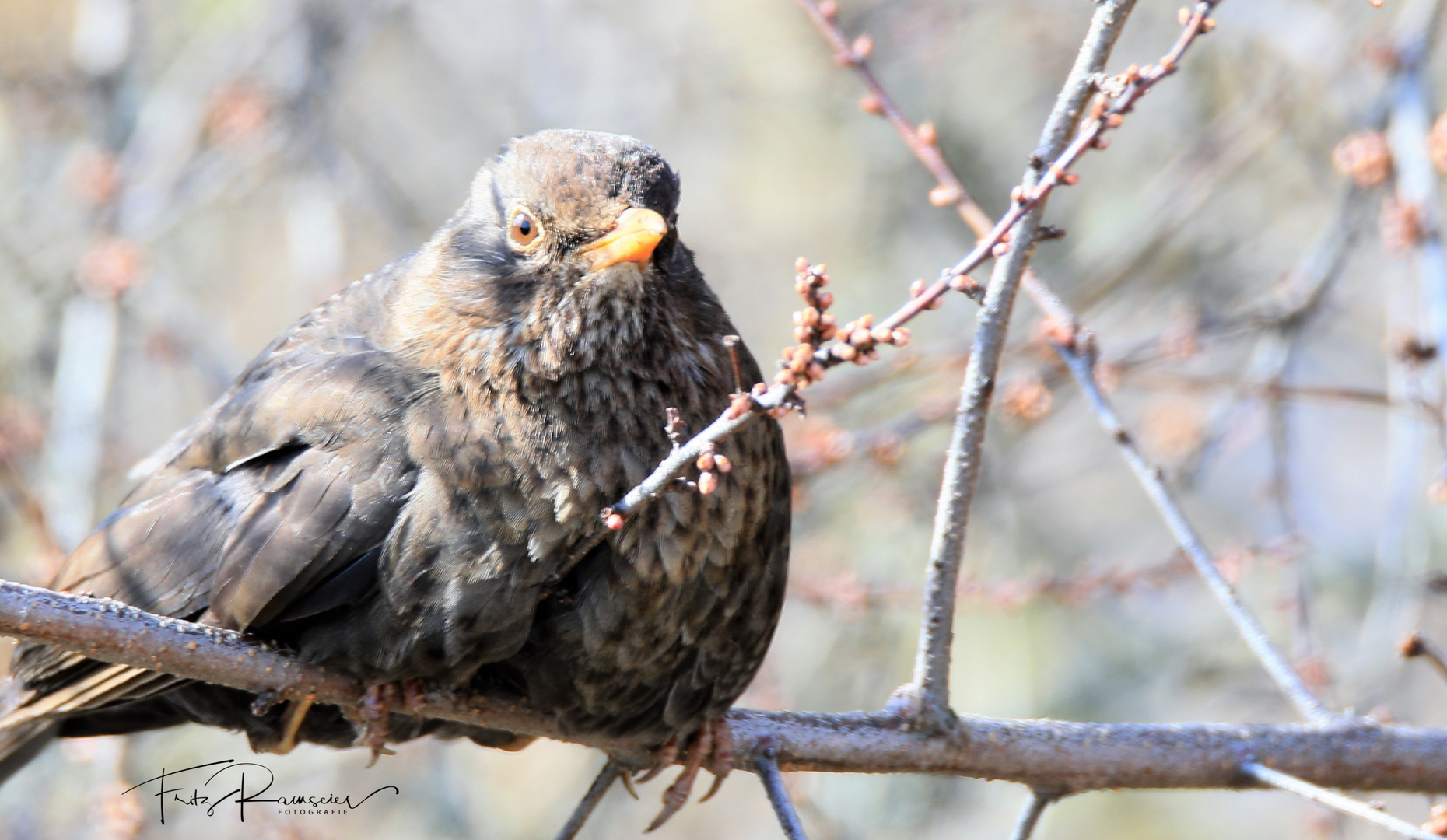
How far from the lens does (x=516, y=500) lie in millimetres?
2928

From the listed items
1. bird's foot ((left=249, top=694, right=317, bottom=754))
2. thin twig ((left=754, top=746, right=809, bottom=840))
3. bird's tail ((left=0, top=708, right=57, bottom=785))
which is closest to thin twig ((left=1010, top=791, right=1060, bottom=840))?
thin twig ((left=754, top=746, right=809, bottom=840))

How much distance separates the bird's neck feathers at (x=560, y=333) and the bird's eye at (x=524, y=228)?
10 centimetres

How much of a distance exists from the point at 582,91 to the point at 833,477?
2.73 metres

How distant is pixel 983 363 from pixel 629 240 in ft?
2.78

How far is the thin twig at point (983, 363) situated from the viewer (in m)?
2.18

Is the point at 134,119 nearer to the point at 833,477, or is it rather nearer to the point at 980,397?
the point at 833,477

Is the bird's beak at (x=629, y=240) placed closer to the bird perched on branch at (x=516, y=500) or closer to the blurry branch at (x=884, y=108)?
the bird perched on branch at (x=516, y=500)

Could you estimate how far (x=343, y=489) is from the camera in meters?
3.00

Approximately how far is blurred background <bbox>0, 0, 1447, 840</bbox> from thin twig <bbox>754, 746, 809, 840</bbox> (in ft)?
5.18

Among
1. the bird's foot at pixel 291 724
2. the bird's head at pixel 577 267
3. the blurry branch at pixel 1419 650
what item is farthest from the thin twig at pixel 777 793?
the blurry branch at pixel 1419 650

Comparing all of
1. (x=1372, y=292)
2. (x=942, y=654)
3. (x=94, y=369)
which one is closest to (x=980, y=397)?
(x=942, y=654)

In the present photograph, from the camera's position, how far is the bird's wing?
9.75 feet

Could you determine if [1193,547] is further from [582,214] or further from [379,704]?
[379,704]
